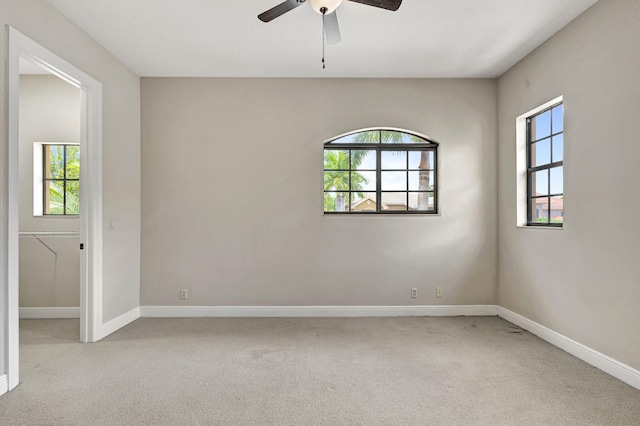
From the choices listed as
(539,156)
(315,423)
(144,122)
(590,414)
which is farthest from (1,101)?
(539,156)

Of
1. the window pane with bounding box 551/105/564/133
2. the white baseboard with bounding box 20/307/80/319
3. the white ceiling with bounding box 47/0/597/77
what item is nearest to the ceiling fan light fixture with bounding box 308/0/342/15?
the white ceiling with bounding box 47/0/597/77

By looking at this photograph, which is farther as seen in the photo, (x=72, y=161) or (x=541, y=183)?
(x=72, y=161)

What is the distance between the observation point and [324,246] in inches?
175

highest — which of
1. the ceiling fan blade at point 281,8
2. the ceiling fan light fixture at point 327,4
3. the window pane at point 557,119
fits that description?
the ceiling fan light fixture at point 327,4

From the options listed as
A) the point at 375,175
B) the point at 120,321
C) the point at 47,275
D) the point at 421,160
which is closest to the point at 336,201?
the point at 375,175

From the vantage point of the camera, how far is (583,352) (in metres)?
3.05

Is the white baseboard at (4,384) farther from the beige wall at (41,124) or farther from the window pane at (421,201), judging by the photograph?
the window pane at (421,201)

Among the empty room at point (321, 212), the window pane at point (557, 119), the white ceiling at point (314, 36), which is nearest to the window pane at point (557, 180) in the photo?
the empty room at point (321, 212)

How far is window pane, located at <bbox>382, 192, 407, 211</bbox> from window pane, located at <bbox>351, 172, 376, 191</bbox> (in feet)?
0.59

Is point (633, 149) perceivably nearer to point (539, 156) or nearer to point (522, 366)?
point (539, 156)

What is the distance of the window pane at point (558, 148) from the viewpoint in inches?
135

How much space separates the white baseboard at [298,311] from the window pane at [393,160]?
1.63 m

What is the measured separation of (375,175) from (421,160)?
1.89ft

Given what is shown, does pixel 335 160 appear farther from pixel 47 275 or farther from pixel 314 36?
pixel 47 275
